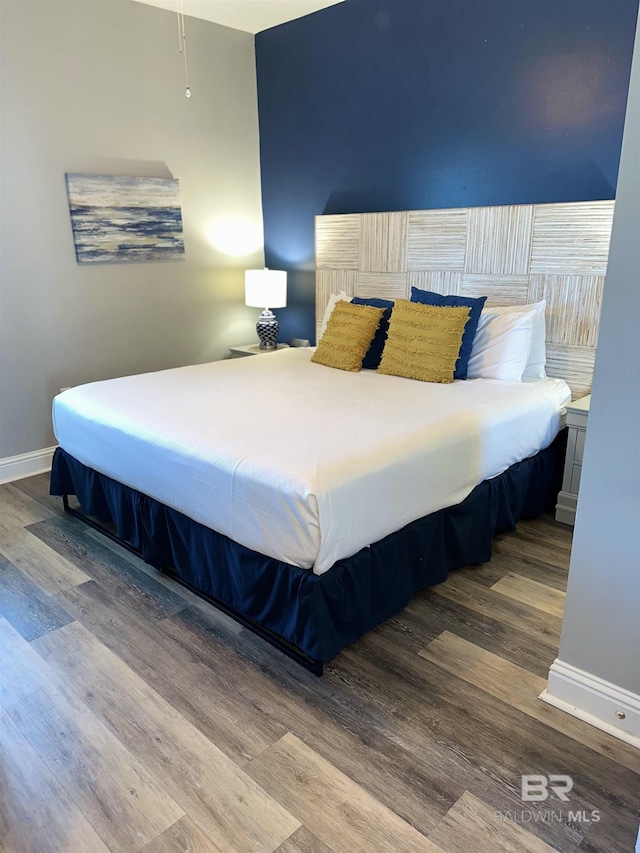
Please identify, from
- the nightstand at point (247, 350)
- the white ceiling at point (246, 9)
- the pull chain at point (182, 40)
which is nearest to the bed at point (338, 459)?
the nightstand at point (247, 350)

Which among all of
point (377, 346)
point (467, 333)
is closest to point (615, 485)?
point (467, 333)

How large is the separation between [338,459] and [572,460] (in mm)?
1551

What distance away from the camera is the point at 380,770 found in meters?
1.65

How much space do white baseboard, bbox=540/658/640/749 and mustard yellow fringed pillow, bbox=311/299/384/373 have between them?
2.00 meters

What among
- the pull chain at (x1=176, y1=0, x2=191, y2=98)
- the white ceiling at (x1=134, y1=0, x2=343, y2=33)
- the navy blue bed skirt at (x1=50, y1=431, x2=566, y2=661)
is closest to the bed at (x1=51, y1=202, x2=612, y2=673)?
the navy blue bed skirt at (x1=50, y1=431, x2=566, y2=661)

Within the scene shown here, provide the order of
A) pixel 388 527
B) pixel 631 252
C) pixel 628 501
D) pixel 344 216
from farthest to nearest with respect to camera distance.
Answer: pixel 344 216, pixel 388 527, pixel 628 501, pixel 631 252

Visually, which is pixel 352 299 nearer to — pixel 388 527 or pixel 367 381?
pixel 367 381

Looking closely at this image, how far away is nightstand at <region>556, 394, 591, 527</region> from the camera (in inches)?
114

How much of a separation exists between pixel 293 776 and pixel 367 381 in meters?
1.93

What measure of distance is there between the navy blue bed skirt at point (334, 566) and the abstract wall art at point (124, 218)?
61.2 inches

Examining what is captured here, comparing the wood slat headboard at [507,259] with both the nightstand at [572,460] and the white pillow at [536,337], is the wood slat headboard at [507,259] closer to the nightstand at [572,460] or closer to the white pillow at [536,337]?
the white pillow at [536,337]

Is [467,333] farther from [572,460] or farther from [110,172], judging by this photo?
[110,172]

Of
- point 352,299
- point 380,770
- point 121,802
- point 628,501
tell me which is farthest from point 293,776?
point 352,299

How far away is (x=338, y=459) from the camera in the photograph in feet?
6.50
